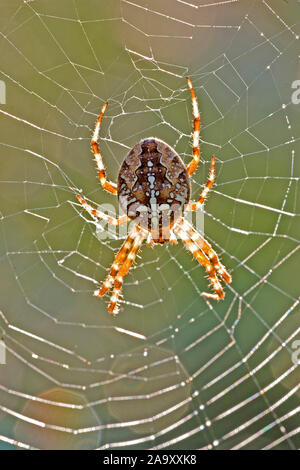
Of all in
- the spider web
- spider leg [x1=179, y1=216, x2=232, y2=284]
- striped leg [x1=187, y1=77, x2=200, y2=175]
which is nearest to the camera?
striped leg [x1=187, y1=77, x2=200, y2=175]

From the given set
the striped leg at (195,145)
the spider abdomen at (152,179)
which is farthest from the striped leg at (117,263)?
the striped leg at (195,145)

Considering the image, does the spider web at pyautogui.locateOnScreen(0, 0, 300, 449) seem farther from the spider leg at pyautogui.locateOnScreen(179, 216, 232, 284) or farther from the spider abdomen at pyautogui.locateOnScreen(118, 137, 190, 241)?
the spider abdomen at pyautogui.locateOnScreen(118, 137, 190, 241)

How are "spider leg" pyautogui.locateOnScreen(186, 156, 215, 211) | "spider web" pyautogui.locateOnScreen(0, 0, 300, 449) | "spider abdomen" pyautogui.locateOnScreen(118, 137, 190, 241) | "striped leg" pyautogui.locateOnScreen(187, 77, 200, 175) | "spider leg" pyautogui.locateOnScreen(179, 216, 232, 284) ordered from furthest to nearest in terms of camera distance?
"spider web" pyautogui.locateOnScreen(0, 0, 300, 449), "spider leg" pyautogui.locateOnScreen(179, 216, 232, 284), "spider leg" pyautogui.locateOnScreen(186, 156, 215, 211), "striped leg" pyautogui.locateOnScreen(187, 77, 200, 175), "spider abdomen" pyautogui.locateOnScreen(118, 137, 190, 241)

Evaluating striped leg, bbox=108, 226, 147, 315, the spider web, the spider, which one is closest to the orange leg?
the spider

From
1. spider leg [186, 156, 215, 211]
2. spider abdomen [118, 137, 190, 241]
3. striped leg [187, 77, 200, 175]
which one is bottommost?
spider abdomen [118, 137, 190, 241]

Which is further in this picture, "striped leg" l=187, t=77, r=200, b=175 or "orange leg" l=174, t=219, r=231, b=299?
"orange leg" l=174, t=219, r=231, b=299

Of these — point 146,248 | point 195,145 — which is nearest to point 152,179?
point 195,145

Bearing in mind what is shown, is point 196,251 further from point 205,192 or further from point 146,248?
point 146,248

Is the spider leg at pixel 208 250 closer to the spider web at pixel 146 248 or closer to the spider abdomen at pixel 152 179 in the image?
the spider web at pixel 146 248

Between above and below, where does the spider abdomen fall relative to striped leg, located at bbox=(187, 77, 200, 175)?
below
